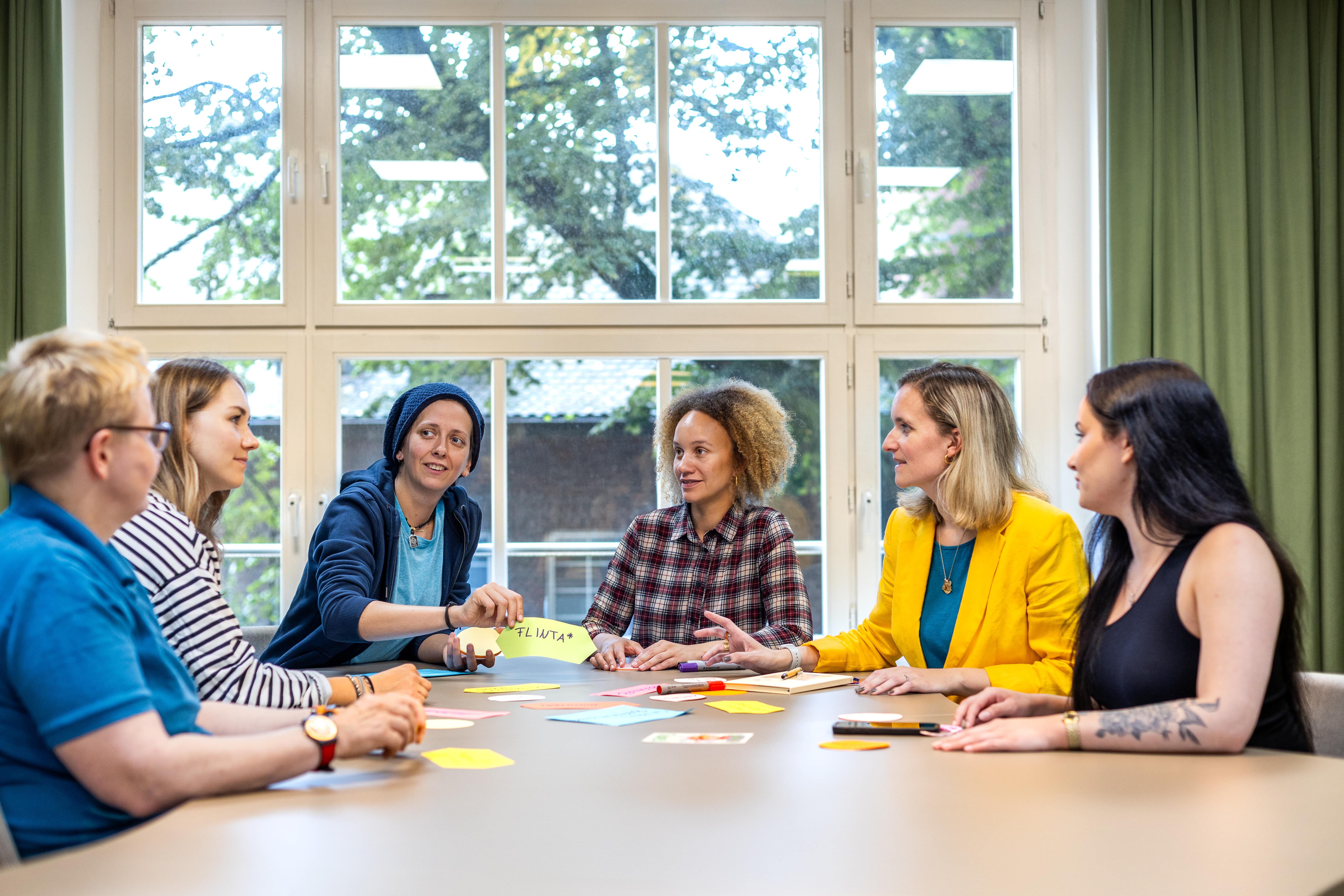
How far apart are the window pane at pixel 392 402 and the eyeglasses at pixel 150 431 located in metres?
2.31

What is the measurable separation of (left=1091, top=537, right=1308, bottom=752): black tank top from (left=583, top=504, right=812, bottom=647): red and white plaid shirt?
1.10 meters

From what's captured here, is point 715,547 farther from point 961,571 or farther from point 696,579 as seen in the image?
point 961,571

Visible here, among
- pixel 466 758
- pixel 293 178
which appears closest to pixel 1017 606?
pixel 466 758

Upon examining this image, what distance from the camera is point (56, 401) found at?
1169 millimetres

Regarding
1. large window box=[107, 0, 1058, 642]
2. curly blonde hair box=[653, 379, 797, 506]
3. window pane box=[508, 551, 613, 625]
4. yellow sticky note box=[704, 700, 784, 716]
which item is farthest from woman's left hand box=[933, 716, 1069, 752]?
window pane box=[508, 551, 613, 625]

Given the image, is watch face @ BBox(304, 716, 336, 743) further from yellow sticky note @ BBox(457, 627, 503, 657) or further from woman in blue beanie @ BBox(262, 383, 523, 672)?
yellow sticky note @ BBox(457, 627, 503, 657)

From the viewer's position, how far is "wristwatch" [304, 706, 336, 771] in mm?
1278

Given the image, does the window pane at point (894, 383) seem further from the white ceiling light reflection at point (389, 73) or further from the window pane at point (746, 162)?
the white ceiling light reflection at point (389, 73)

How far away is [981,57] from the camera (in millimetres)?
3668

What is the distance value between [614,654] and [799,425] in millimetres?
1420

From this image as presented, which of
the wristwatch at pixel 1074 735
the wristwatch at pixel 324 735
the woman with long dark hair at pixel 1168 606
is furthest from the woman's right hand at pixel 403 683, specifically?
the wristwatch at pixel 1074 735

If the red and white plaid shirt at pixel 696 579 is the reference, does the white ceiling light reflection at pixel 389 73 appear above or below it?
above

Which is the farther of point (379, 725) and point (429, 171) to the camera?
point (429, 171)

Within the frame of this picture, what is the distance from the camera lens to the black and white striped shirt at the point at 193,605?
1.57 meters
